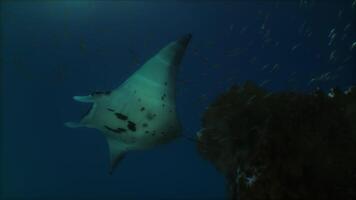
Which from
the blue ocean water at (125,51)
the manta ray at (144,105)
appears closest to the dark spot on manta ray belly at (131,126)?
the manta ray at (144,105)

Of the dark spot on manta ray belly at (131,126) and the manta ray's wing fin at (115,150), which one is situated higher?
the dark spot on manta ray belly at (131,126)

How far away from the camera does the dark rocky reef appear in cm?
404

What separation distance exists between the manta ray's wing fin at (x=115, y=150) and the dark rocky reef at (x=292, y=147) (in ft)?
5.47

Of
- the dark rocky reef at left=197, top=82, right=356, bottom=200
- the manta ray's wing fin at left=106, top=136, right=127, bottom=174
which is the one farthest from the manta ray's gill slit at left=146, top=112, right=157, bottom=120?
the dark rocky reef at left=197, top=82, right=356, bottom=200

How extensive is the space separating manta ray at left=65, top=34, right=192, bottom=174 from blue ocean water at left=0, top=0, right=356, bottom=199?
30.7 feet

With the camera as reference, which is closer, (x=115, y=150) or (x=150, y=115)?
(x=150, y=115)

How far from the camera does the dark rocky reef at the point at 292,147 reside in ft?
13.2

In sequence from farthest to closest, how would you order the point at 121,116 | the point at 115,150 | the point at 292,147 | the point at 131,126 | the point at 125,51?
the point at 125,51, the point at 115,150, the point at 131,126, the point at 121,116, the point at 292,147

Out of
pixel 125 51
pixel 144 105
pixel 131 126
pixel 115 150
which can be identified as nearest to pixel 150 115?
pixel 144 105

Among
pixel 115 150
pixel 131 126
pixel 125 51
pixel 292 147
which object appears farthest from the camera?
pixel 125 51

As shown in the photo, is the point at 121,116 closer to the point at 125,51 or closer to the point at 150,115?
the point at 150,115

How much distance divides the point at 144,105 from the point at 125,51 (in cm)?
1871

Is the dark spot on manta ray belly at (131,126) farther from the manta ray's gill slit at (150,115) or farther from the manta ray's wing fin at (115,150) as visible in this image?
the manta ray's wing fin at (115,150)

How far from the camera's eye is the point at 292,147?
4195 millimetres
